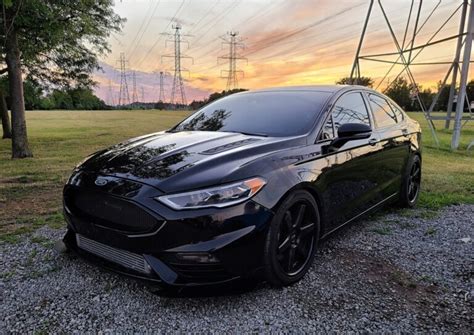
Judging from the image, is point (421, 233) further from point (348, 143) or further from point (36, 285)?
point (36, 285)

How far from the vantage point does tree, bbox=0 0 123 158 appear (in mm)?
8320

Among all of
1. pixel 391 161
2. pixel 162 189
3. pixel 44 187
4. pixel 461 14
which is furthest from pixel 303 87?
pixel 461 14

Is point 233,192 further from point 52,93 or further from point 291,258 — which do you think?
point 52,93

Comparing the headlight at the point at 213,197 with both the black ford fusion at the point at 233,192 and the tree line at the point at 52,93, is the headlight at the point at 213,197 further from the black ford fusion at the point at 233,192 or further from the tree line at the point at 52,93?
the tree line at the point at 52,93

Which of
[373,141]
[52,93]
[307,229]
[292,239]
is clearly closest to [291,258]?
[292,239]

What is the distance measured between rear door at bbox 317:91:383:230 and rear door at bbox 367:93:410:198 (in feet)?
0.48

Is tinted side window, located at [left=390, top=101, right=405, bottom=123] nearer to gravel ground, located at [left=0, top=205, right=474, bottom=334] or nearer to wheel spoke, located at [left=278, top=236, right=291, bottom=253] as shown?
gravel ground, located at [left=0, top=205, right=474, bottom=334]

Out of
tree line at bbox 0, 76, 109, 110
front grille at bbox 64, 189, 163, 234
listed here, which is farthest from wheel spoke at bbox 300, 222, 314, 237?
tree line at bbox 0, 76, 109, 110

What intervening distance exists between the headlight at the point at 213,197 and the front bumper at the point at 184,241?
0.13ft

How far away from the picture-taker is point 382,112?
4402 millimetres

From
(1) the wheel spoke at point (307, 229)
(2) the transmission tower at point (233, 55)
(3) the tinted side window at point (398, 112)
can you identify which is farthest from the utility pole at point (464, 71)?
(2) the transmission tower at point (233, 55)

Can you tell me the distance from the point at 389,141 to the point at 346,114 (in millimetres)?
881

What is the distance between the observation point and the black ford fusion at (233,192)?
7.59 feet

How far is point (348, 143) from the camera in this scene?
347 cm
